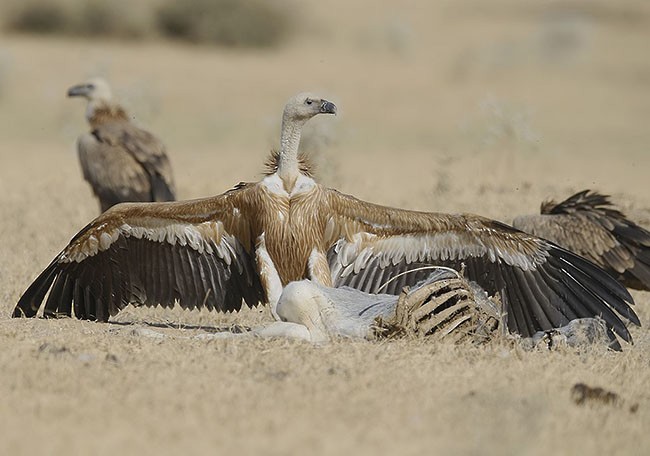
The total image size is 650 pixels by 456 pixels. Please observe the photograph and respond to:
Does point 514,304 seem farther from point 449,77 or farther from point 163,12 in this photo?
point 163,12

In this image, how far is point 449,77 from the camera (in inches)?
974

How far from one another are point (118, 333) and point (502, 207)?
5.79 metres

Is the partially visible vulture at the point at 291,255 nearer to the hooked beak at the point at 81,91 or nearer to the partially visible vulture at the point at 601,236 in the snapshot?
the partially visible vulture at the point at 601,236

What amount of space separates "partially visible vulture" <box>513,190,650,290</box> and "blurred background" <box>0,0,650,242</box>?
3.49 ft

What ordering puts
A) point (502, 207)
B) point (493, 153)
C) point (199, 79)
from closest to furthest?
point (502, 207) < point (493, 153) < point (199, 79)

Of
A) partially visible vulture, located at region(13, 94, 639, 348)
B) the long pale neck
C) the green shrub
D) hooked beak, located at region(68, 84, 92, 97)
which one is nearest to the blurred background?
the green shrub

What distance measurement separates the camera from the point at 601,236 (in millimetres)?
9070

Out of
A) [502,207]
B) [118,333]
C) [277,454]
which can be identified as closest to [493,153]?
[502,207]

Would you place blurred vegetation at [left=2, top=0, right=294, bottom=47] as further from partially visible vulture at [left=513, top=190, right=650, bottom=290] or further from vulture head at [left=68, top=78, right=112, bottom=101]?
partially visible vulture at [left=513, top=190, right=650, bottom=290]

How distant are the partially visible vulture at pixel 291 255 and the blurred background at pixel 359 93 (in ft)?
8.49

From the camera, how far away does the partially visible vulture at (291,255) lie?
6965mm

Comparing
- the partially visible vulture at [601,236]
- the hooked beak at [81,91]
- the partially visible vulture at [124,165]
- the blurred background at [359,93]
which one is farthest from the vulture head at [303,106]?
the hooked beak at [81,91]

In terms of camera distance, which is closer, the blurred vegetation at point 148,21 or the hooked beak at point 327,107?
the hooked beak at point 327,107

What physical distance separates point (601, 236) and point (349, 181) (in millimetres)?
4642
